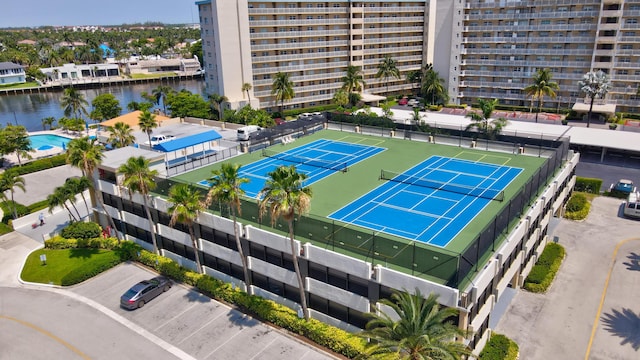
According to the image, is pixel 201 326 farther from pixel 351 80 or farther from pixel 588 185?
pixel 351 80

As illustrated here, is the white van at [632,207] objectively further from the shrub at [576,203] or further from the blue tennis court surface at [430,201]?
the blue tennis court surface at [430,201]

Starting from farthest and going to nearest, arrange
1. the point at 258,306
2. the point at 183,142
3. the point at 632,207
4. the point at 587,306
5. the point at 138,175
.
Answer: the point at 183,142, the point at 632,207, the point at 138,175, the point at 587,306, the point at 258,306

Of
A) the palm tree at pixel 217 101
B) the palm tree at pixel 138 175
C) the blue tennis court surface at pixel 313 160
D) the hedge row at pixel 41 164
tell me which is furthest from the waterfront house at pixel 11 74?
the palm tree at pixel 138 175

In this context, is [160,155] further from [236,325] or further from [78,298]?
[236,325]

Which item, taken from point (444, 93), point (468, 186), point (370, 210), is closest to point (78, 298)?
point (370, 210)

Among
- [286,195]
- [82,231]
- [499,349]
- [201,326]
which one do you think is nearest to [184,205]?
[201,326]

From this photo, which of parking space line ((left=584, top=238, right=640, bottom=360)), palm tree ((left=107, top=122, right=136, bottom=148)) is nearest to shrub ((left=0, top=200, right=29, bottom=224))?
palm tree ((left=107, top=122, right=136, bottom=148))
